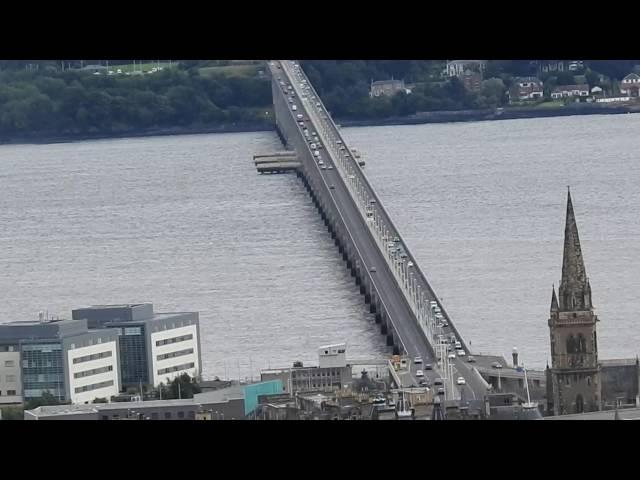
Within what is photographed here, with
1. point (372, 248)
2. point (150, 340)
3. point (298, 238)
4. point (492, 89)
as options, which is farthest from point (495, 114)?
point (150, 340)

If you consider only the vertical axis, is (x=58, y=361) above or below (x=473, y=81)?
below

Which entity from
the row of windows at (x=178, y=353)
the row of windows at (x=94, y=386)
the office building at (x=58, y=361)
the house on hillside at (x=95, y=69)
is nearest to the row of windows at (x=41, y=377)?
the office building at (x=58, y=361)

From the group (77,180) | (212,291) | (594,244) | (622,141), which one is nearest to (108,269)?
(212,291)

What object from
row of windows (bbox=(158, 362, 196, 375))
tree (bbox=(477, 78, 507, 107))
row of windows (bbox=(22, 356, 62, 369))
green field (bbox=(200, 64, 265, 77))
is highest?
green field (bbox=(200, 64, 265, 77))

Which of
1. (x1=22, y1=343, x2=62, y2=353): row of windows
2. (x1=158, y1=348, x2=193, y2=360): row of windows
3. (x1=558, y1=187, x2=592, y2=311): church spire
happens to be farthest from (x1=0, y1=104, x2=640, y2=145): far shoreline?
(x1=558, y1=187, x2=592, y2=311): church spire

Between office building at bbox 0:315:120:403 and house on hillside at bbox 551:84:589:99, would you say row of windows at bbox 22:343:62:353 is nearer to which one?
office building at bbox 0:315:120:403

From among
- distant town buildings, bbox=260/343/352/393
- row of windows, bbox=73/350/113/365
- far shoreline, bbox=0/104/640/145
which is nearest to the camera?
distant town buildings, bbox=260/343/352/393

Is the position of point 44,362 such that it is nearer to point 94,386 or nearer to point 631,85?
point 94,386
